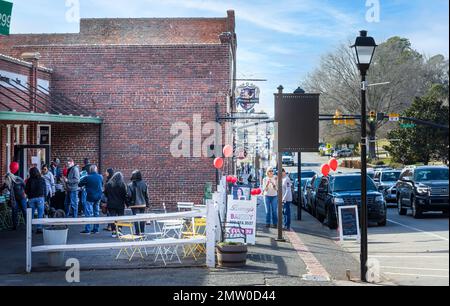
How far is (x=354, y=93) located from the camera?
22.1 meters

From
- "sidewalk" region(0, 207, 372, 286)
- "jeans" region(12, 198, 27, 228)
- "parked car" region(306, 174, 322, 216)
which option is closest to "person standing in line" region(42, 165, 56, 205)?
"jeans" region(12, 198, 27, 228)

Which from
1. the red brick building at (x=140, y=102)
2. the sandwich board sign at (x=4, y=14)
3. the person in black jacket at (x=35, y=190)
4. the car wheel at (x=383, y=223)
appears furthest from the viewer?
the red brick building at (x=140, y=102)

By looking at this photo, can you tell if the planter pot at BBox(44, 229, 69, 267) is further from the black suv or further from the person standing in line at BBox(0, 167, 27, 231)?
the black suv

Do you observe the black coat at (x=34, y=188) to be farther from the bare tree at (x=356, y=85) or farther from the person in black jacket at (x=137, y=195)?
the bare tree at (x=356, y=85)

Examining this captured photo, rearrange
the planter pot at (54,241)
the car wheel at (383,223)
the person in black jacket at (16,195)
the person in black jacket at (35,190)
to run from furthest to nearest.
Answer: the car wheel at (383,223) → the person in black jacket at (16,195) → the person in black jacket at (35,190) → the planter pot at (54,241)

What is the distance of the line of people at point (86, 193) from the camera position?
14188 millimetres

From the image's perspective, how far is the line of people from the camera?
14188 mm

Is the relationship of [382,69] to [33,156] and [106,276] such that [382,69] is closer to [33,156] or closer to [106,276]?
[106,276]

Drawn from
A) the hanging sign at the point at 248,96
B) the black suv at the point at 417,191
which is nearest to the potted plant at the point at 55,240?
the black suv at the point at 417,191

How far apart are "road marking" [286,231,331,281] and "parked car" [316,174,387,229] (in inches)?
93.8

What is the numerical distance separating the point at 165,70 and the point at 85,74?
10.1 ft

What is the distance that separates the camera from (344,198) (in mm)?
17141

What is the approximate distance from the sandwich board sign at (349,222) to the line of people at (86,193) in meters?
4.82
